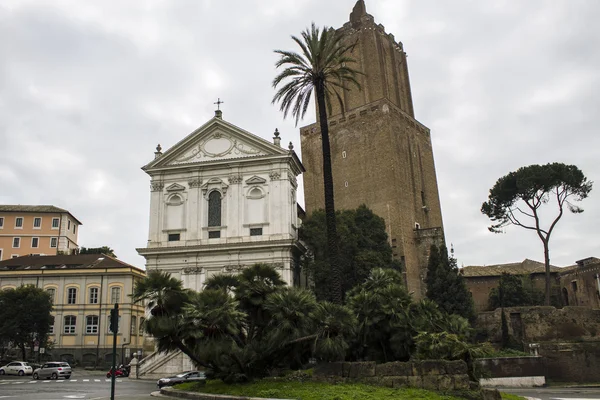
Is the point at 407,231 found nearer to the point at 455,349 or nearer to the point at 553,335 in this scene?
the point at 553,335

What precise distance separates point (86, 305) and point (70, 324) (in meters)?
2.26

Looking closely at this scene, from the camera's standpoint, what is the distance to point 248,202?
133ft

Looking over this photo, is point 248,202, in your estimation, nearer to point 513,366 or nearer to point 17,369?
point 17,369

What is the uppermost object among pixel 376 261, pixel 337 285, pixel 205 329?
pixel 376 261

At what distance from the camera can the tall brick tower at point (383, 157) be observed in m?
48.7

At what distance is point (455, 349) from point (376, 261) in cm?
1958

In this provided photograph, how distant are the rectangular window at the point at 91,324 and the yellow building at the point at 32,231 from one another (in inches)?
855

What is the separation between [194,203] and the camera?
41.0m

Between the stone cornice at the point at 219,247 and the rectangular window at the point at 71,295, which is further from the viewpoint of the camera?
the rectangular window at the point at 71,295

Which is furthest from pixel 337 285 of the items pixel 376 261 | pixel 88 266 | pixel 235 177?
pixel 88 266

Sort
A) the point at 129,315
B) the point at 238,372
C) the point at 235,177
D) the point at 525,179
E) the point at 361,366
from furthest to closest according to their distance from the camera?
1. the point at 129,315
2. the point at 525,179
3. the point at 235,177
4. the point at 238,372
5. the point at 361,366

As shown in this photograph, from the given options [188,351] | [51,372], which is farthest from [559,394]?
[51,372]

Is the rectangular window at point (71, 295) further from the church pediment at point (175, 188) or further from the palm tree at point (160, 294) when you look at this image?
the palm tree at point (160, 294)

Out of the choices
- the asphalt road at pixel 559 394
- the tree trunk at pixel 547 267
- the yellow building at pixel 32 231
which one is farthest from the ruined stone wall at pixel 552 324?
the yellow building at pixel 32 231
